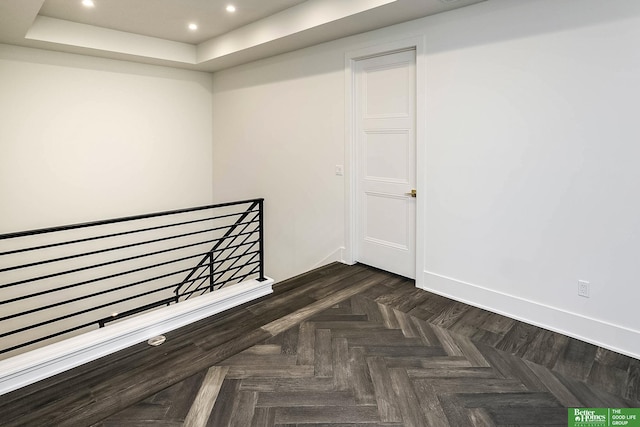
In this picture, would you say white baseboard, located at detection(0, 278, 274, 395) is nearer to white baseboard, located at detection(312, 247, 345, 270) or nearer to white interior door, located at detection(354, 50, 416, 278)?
white baseboard, located at detection(312, 247, 345, 270)

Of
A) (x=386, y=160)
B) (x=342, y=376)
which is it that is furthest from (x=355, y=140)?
(x=342, y=376)

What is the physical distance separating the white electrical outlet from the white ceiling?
2.22 meters

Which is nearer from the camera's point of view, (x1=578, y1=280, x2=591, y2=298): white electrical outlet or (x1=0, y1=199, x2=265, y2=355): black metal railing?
(x1=578, y1=280, x2=591, y2=298): white electrical outlet

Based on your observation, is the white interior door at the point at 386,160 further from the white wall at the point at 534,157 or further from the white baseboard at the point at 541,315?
the white baseboard at the point at 541,315

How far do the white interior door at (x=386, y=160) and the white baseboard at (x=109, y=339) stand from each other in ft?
4.39

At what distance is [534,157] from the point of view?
2824 millimetres

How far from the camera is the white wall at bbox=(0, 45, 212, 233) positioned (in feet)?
A: 14.6

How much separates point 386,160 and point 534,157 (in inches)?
54.7

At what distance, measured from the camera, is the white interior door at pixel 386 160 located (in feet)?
12.0

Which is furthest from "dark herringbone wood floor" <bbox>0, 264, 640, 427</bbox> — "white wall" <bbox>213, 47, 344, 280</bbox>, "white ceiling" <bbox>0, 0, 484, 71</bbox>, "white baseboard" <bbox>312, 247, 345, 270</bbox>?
"white ceiling" <bbox>0, 0, 484, 71</bbox>

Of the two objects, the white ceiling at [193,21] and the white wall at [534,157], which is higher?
the white ceiling at [193,21]

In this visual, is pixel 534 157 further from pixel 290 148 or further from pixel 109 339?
pixel 109 339

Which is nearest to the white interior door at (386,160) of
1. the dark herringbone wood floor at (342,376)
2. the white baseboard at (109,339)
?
the dark herringbone wood floor at (342,376)

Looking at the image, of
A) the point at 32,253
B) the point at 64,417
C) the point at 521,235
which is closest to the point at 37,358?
the point at 64,417
